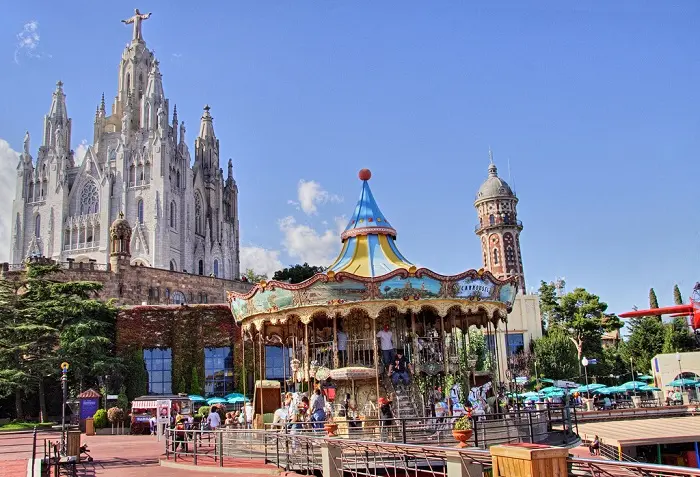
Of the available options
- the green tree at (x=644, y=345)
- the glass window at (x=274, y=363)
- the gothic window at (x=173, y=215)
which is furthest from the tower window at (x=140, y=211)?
the green tree at (x=644, y=345)

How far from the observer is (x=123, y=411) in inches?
1298

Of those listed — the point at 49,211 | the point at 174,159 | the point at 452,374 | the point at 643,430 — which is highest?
the point at 174,159

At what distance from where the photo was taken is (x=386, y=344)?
66.8 ft

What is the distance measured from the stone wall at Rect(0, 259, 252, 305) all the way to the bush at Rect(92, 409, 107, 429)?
1259cm

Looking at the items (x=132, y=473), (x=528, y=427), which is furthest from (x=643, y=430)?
(x=132, y=473)

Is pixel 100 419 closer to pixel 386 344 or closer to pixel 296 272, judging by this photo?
pixel 386 344

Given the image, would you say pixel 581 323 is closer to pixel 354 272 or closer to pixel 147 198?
pixel 354 272

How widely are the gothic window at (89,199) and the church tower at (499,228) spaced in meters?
41.7

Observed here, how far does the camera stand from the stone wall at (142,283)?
45219 millimetres

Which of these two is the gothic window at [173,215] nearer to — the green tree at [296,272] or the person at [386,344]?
the green tree at [296,272]

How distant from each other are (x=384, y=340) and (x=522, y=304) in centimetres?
3310

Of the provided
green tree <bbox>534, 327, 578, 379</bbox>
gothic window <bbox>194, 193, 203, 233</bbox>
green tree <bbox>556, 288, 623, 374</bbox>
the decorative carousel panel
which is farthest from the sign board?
gothic window <bbox>194, 193, 203, 233</bbox>

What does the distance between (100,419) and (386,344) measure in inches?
699

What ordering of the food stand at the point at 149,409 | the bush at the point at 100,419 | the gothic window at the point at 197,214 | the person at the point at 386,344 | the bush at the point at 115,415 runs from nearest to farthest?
1. the person at the point at 386,344
2. the food stand at the point at 149,409
3. the bush at the point at 115,415
4. the bush at the point at 100,419
5. the gothic window at the point at 197,214
